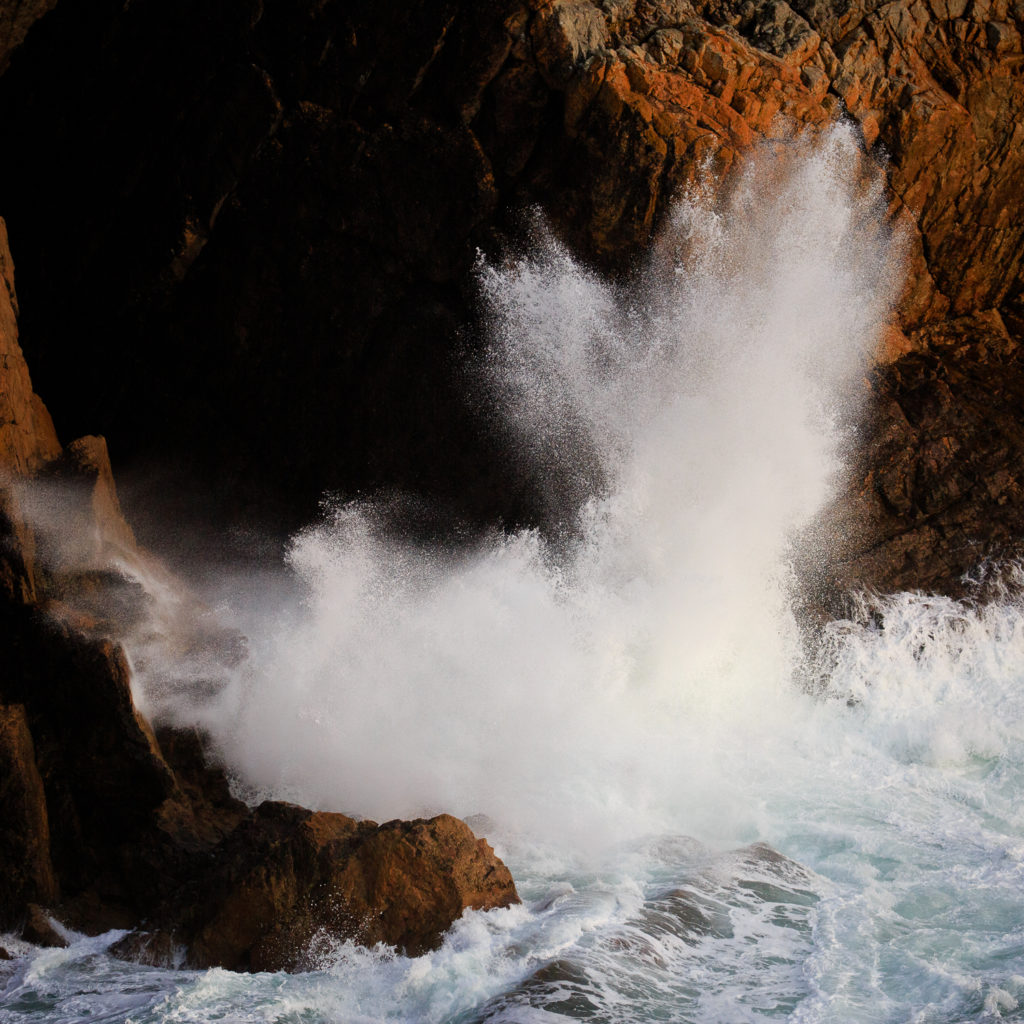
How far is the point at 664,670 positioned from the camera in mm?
10914

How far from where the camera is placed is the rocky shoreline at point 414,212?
10977 millimetres

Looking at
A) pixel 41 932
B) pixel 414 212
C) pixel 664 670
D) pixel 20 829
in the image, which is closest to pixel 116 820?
pixel 20 829

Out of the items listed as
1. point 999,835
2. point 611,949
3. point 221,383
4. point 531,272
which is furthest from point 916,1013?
point 221,383

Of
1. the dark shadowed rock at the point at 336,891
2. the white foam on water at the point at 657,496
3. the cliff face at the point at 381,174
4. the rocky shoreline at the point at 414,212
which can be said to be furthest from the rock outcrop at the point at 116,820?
the cliff face at the point at 381,174

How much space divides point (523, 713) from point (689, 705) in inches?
80.2

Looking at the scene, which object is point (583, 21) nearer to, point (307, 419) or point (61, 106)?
point (307, 419)

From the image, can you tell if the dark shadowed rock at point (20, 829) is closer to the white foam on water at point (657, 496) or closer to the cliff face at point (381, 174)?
the white foam on water at point (657, 496)

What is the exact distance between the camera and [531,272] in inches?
451

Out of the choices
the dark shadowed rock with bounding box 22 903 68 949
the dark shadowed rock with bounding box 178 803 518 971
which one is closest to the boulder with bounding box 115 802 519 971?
the dark shadowed rock with bounding box 178 803 518 971

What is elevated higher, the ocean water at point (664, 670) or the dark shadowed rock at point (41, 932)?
the ocean water at point (664, 670)

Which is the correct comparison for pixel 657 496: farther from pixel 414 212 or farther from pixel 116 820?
pixel 116 820

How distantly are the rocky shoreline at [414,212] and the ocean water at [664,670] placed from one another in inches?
22.5

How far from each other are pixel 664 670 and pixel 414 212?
6391mm

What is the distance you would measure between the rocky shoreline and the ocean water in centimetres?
57
